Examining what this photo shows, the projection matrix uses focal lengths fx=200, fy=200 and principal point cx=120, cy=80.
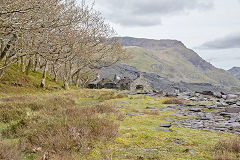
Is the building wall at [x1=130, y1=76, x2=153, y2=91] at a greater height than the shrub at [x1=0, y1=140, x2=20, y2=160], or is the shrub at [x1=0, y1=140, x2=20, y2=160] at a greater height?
the building wall at [x1=130, y1=76, x2=153, y2=91]

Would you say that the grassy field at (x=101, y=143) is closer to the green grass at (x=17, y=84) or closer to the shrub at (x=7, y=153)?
the shrub at (x=7, y=153)

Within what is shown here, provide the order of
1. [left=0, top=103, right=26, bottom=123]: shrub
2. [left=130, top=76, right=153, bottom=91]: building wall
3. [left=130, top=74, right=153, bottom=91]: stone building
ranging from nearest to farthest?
1. [left=0, top=103, right=26, bottom=123]: shrub
2. [left=130, top=74, right=153, bottom=91]: stone building
3. [left=130, top=76, right=153, bottom=91]: building wall

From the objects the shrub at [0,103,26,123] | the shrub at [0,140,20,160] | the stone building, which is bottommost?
the shrub at [0,103,26,123]

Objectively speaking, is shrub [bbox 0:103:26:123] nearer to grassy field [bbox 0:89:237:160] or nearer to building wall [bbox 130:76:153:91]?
grassy field [bbox 0:89:237:160]

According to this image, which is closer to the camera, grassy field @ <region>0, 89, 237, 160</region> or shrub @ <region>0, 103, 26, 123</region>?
grassy field @ <region>0, 89, 237, 160</region>

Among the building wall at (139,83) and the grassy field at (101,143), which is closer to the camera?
the grassy field at (101,143)

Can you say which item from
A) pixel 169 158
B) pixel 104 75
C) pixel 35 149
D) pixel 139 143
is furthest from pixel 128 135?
pixel 104 75

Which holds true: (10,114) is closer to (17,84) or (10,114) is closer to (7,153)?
(7,153)

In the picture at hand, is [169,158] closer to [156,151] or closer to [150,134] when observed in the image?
[156,151]

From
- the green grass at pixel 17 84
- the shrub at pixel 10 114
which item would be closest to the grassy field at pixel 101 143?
the shrub at pixel 10 114

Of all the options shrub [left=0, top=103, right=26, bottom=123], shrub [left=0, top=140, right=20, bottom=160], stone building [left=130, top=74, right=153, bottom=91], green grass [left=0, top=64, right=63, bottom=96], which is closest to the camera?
shrub [left=0, top=140, right=20, bottom=160]

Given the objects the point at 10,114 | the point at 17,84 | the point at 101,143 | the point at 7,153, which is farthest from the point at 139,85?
the point at 7,153

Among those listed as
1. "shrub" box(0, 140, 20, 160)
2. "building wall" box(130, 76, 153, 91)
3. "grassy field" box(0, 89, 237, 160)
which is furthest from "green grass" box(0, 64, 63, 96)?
"shrub" box(0, 140, 20, 160)

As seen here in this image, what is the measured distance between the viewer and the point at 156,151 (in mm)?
4602
